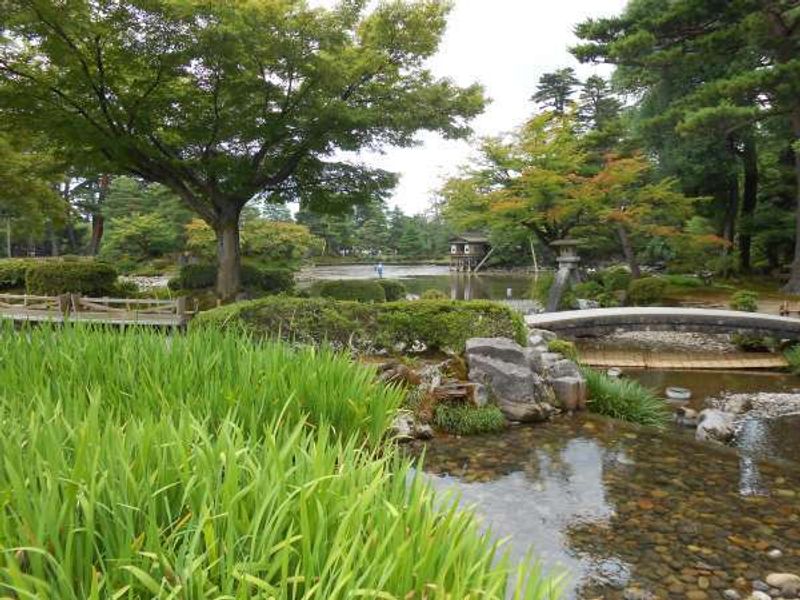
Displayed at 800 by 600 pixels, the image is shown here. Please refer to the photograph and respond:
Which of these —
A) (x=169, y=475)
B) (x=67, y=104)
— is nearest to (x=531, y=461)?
(x=169, y=475)

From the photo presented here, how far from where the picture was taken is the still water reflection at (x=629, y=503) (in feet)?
11.1

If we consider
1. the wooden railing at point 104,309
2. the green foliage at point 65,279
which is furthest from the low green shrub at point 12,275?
the wooden railing at point 104,309

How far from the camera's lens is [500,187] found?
747 inches

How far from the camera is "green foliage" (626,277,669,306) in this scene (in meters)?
17.7

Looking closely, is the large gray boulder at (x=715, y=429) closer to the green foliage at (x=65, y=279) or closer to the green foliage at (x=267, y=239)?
the green foliage at (x=65, y=279)

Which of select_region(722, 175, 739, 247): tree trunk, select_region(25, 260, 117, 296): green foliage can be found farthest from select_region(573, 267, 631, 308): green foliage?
select_region(25, 260, 117, 296): green foliage

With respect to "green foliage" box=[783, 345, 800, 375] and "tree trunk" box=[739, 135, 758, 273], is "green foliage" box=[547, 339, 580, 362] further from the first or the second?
"tree trunk" box=[739, 135, 758, 273]

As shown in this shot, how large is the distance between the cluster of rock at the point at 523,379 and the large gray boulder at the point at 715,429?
4.61 feet

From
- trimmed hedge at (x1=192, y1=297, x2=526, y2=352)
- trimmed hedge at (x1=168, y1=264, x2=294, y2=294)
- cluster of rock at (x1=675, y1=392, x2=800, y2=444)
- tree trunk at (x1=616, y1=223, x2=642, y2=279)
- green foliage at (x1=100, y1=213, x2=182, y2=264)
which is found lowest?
cluster of rock at (x1=675, y1=392, x2=800, y2=444)

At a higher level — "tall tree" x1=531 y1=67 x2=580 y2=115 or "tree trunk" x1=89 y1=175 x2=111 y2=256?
"tall tree" x1=531 y1=67 x2=580 y2=115

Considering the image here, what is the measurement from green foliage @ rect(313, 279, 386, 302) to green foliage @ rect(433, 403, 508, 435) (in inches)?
359

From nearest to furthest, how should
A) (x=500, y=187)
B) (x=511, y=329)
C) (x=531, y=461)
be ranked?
1. (x=531, y=461)
2. (x=511, y=329)
3. (x=500, y=187)

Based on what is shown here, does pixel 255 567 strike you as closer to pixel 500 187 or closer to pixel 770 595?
pixel 770 595

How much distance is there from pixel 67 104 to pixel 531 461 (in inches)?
563
